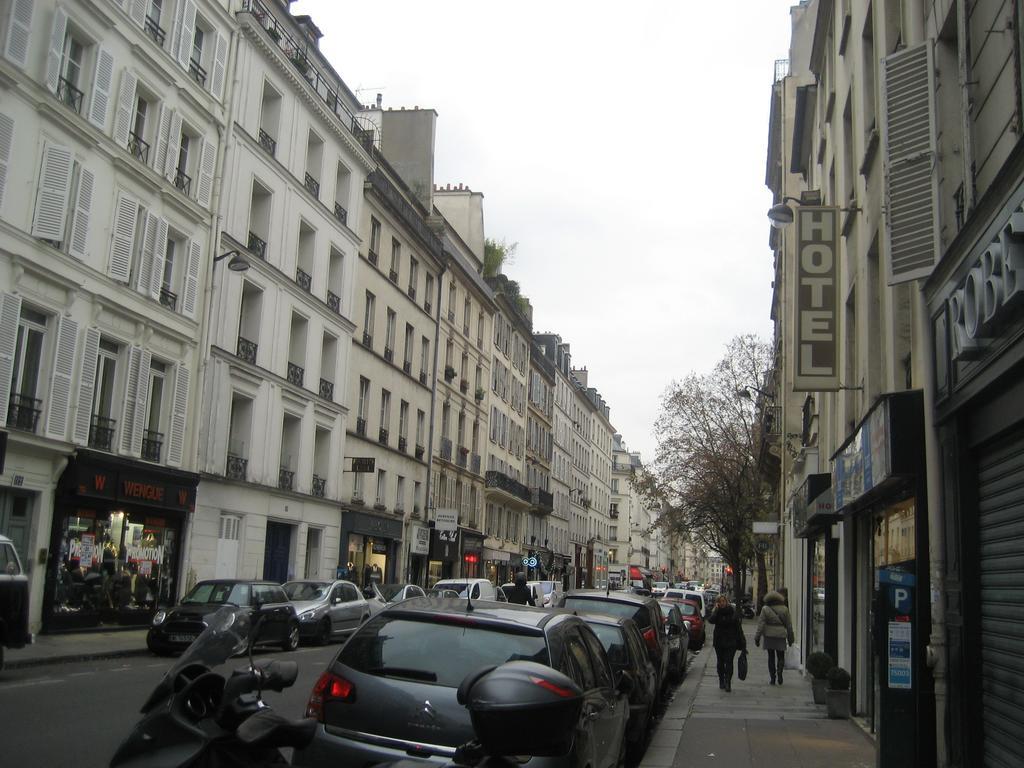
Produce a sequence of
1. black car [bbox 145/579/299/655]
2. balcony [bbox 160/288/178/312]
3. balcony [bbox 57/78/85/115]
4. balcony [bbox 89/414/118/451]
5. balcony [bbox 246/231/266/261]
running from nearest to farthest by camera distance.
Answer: black car [bbox 145/579/299/655]
balcony [bbox 57/78/85/115]
balcony [bbox 89/414/118/451]
balcony [bbox 160/288/178/312]
balcony [bbox 246/231/266/261]

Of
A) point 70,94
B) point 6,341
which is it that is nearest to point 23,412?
point 6,341

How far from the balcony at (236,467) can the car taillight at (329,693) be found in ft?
74.4

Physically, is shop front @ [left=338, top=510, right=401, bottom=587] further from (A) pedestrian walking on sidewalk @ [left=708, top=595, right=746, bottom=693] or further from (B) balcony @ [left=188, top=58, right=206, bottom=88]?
(A) pedestrian walking on sidewalk @ [left=708, top=595, right=746, bottom=693]

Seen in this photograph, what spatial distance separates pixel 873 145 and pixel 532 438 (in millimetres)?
53196

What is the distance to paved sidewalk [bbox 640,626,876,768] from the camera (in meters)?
10.5

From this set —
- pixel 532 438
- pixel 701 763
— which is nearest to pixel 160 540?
pixel 701 763

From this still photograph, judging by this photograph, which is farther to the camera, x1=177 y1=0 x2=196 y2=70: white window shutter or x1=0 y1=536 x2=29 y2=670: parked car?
x1=177 y1=0 x2=196 y2=70: white window shutter

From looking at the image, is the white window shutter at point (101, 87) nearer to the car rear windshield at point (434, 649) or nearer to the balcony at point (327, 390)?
the balcony at point (327, 390)

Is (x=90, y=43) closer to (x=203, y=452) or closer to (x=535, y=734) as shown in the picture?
(x=203, y=452)

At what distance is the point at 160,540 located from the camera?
25219 millimetres

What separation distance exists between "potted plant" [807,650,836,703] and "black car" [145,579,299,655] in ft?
26.6

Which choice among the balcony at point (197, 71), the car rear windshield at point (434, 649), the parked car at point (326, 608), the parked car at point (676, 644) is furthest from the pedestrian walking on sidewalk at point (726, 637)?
the balcony at point (197, 71)

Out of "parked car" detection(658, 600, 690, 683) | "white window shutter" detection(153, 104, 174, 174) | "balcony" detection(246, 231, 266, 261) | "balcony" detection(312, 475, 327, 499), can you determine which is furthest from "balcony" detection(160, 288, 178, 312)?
"parked car" detection(658, 600, 690, 683)

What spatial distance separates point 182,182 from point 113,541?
30.4 feet
